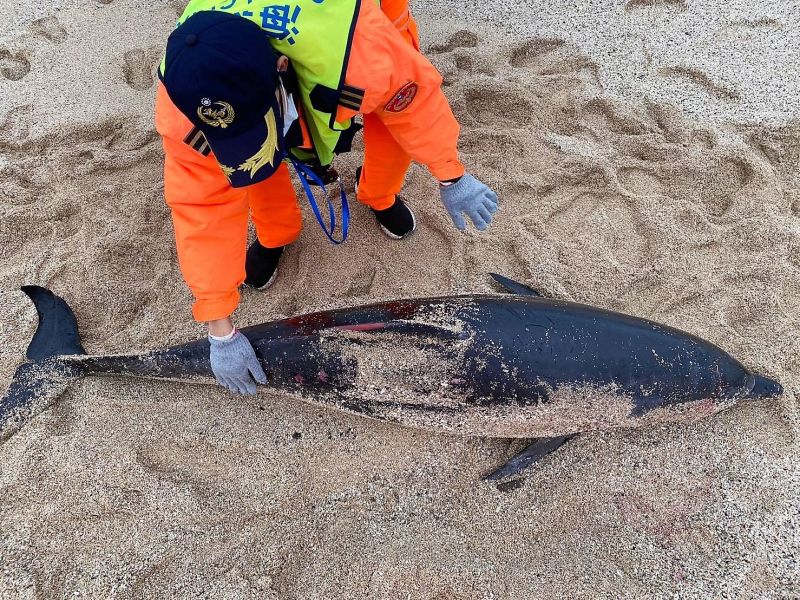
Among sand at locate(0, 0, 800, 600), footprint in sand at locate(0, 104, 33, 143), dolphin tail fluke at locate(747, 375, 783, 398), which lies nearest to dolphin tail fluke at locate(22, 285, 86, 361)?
sand at locate(0, 0, 800, 600)

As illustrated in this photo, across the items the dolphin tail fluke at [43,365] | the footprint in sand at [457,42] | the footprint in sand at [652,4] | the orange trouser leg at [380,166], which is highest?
the footprint in sand at [652,4]

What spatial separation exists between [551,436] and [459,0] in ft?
11.9

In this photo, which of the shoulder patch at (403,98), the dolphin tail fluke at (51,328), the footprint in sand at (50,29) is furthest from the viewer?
Answer: the footprint in sand at (50,29)

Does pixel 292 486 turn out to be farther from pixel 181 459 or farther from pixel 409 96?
pixel 409 96

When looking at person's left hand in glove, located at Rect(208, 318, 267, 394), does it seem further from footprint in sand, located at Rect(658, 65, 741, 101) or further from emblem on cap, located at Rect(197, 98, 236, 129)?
footprint in sand, located at Rect(658, 65, 741, 101)

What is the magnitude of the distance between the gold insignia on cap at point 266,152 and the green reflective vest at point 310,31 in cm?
24

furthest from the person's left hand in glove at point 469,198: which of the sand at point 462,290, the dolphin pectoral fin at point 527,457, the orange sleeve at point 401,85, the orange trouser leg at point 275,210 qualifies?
the dolphin pectoral fin at point 527,457

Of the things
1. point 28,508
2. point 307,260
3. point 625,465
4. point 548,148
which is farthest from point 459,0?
point 28,508

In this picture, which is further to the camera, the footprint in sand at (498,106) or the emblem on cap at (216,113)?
the footprint in sand at (498,106)

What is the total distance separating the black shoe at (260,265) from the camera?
120 inches

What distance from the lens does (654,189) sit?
10.8 ft

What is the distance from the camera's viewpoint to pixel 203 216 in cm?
207

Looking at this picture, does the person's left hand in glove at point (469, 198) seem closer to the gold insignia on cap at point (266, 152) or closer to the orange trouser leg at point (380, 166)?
the orange trouser leg at point (380, 166)

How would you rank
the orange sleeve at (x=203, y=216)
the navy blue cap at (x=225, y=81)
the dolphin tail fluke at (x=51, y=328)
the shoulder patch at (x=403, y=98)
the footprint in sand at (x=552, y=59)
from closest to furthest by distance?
the navy blue cap at (x=225, y=81) < the orange sleeve at (x=203, y=216) < the shoulder patch at (x=403, y=98) < the dolphin tail fluke at (x=51, y=328) < the footprint in sand at (x=552, y=59)
